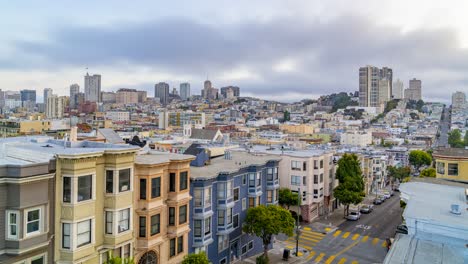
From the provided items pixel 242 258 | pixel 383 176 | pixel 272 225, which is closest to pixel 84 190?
pixel 272 225

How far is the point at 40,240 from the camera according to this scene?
1881 centimetres

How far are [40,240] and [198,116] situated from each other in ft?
594

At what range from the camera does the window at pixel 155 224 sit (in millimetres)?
25797

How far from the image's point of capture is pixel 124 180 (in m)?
23.2

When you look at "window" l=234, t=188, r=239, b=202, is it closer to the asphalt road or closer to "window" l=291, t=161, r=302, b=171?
"window" l=291, t=161, r=302, b=171

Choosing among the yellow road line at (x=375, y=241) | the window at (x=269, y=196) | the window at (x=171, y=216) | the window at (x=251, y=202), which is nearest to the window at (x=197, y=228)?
the window at (x=171, y=216)

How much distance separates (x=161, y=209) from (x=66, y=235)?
23.9 ft

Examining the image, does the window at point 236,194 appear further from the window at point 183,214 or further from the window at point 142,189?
the window at point 142,189

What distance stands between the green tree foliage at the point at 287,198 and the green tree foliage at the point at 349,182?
29.8 feet

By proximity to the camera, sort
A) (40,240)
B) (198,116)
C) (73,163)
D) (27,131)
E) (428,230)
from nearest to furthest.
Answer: (428,230)
(40,240)
(73,163)
(27,131)
(198,116)

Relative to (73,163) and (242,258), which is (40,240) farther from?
(242,258)

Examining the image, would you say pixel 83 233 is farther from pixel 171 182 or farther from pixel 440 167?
pixel 440 167

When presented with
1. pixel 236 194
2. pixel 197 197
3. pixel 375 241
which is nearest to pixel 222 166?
pixel 236 194

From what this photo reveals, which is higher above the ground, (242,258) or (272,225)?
(272,225)
